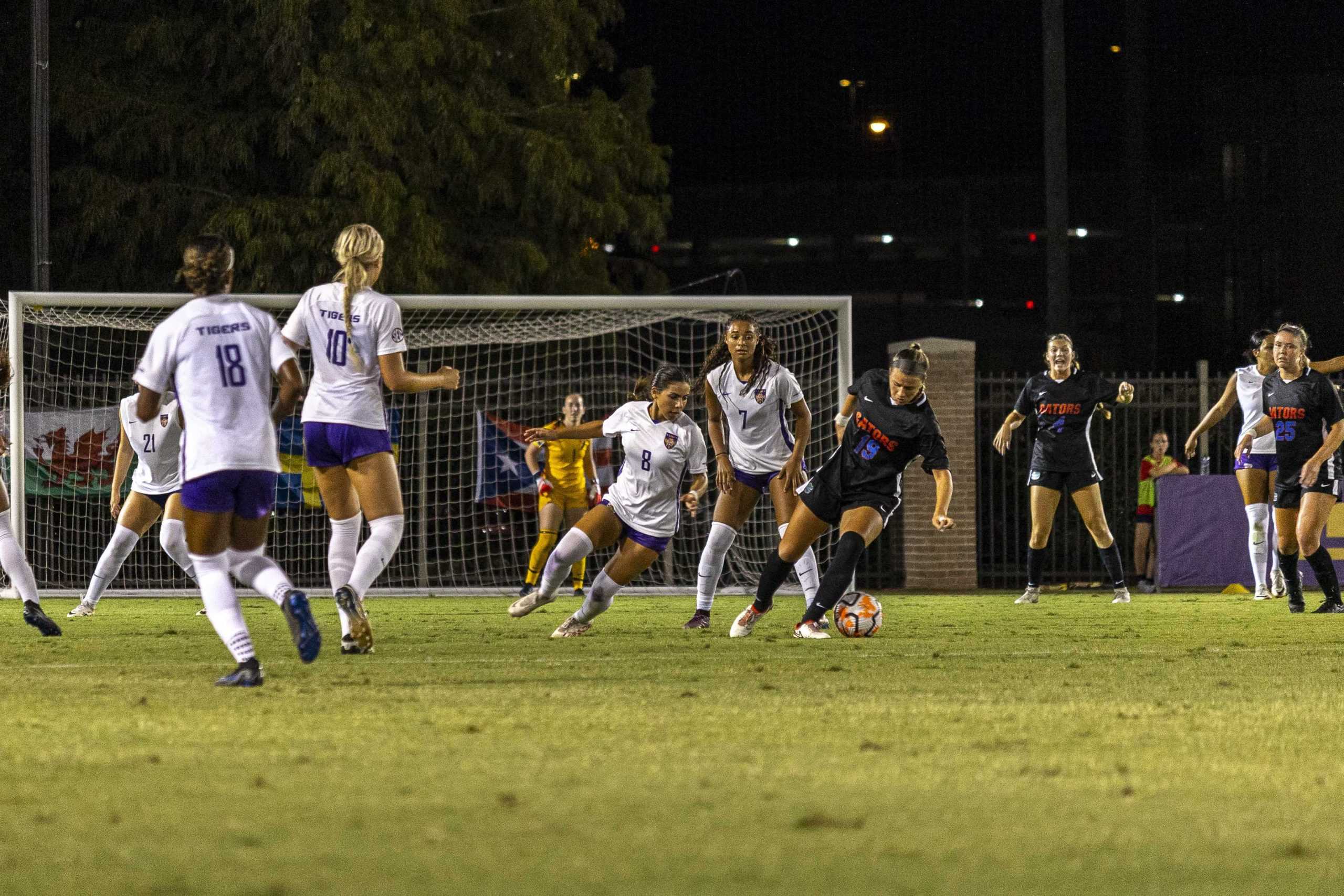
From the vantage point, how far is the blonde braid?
354 inches

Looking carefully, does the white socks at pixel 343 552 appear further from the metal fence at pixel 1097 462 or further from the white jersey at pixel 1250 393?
the metal fence at pixel 1097 462

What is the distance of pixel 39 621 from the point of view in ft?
36.1

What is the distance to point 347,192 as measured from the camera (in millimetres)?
23594

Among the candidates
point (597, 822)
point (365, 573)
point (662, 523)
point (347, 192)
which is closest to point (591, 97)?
point (347, 192)

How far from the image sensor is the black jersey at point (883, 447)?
10055mm

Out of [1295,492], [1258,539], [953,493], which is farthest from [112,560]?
[1258,539]

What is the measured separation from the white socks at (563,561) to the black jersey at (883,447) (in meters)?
1.49

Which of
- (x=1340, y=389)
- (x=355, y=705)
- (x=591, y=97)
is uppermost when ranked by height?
(x=591, y=97)

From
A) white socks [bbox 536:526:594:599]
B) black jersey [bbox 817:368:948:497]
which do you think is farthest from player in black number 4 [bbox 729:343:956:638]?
white socks [bbox 536:526:594:599]

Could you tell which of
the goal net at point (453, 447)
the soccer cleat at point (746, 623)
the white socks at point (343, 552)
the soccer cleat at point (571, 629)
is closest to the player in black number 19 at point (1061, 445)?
the goal net at point (453, 447)

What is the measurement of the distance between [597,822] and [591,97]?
23349 millimetres

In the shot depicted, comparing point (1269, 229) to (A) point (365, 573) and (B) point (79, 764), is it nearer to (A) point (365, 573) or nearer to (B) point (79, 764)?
(A) point (365, 573)

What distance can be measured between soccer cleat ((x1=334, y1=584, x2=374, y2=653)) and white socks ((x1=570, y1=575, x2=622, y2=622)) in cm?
169

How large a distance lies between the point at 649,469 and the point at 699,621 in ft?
4.73
